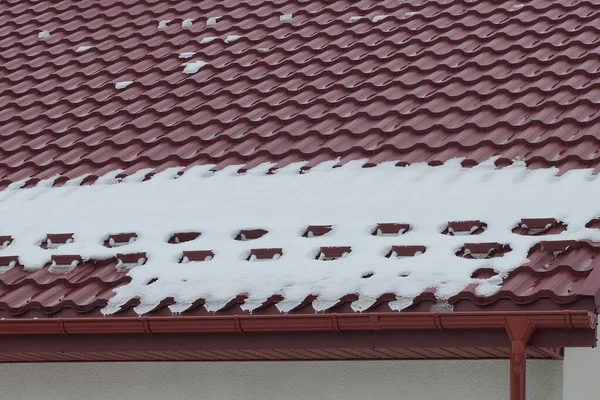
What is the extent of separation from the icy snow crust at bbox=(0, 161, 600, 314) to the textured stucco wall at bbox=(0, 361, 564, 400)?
476 millimetres

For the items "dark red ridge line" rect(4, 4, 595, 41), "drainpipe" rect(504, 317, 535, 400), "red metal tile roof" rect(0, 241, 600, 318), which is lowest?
"drainpipe" rect(504, 317, 535, 400)

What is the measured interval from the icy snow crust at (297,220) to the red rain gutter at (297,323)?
0.30ft

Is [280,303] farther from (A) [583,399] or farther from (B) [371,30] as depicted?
(B) [371,30]

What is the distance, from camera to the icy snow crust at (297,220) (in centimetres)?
503

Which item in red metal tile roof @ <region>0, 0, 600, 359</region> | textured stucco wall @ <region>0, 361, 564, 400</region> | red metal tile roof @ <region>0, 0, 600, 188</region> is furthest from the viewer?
red metal tile roof @ <region>0, 0, 600, 188</region>

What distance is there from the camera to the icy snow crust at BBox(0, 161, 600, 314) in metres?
5.03

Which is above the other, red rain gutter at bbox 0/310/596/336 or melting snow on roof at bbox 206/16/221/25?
melting snow on roof at bbox 206/16/221/25

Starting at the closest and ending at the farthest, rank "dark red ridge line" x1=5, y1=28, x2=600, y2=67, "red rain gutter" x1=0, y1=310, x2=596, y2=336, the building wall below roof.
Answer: "red rain gutter" x1=0, y1=310, x2=596, y2=336, the building wall below roof, "dark red ridge line" x1=5, y1=28, x2=600, y2=67

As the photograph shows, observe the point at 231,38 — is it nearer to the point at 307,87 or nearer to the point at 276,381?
the point at 307,87

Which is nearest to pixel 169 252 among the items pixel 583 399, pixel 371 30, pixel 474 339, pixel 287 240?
pixel 287 240

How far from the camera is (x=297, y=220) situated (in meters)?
5.71

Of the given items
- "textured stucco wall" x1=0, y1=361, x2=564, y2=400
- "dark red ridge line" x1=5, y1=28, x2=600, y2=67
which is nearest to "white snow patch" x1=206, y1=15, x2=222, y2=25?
"dark red ridge line" x1=5, y1=28, x2=600, y2=67

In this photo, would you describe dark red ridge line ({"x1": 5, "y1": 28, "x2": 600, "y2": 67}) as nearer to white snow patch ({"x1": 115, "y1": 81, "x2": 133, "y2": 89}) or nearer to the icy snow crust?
white snow patch ({"x1": 115, "y1": 81, "x2": 133, "y2": 89})

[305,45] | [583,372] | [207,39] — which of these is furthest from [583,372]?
[207,39]
